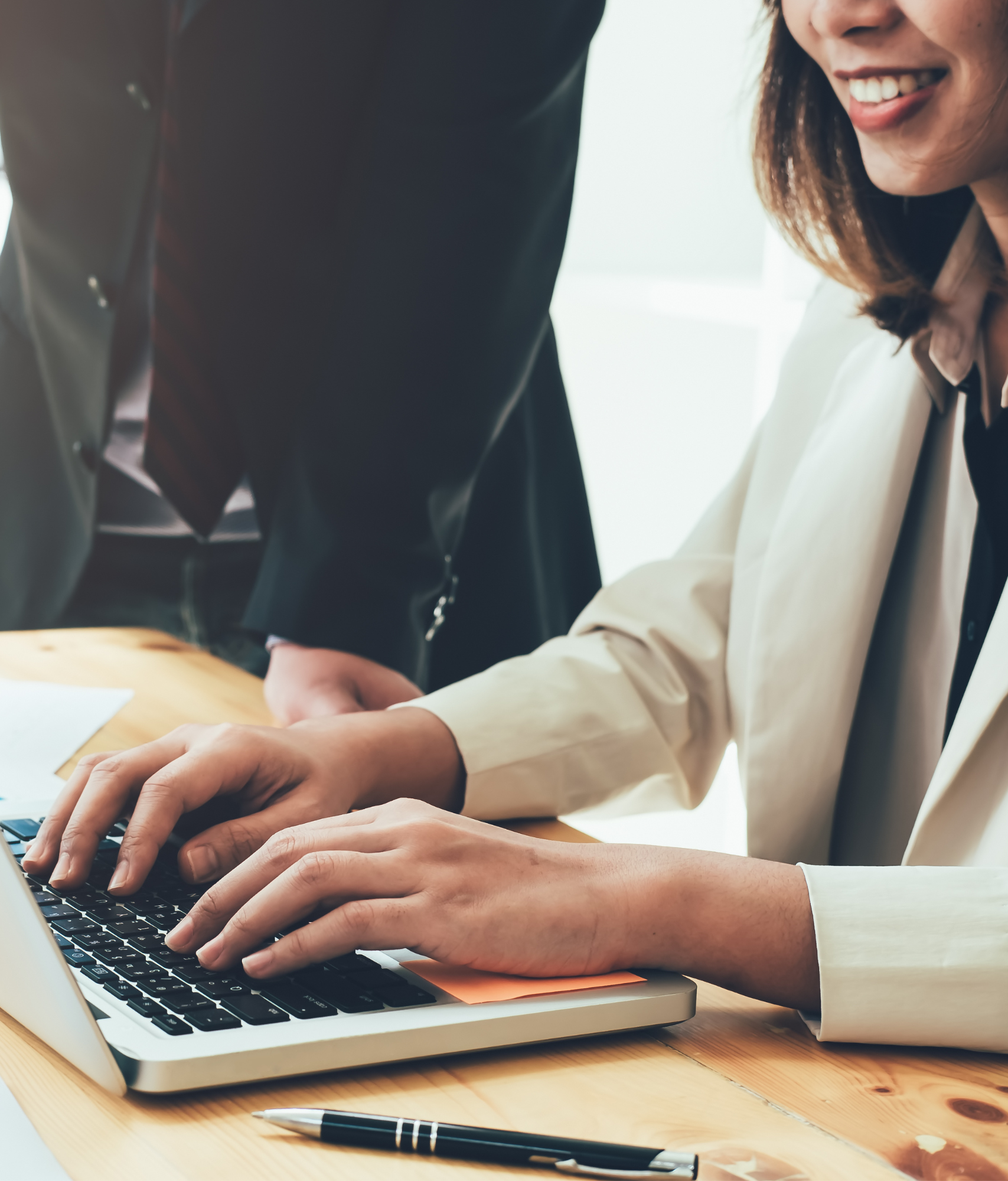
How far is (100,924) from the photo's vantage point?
590 mm

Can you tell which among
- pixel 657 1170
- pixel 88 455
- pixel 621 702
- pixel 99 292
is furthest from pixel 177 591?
pixel 657 1170

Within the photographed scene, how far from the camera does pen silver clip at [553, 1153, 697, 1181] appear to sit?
434 millimetres

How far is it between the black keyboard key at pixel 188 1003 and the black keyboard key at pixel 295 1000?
3 cm

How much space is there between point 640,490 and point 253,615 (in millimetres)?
1939

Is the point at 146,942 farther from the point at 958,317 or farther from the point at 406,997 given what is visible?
the point at 958,317

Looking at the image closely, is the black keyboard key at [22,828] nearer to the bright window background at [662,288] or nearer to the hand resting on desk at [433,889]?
the hand resting on desk at [433,889]

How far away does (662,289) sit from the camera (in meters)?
2.68

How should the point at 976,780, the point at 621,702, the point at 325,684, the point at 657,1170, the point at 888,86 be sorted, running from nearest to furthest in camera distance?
the point at 657,1170 → the point at 976,780 → the point at 888,86 → the point at 621,702 → the point at 325,684

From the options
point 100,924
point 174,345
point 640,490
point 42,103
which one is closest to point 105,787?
point 100,924

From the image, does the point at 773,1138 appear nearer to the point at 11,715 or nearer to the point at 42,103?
the point at 11,715

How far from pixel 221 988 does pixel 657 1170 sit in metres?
0.20

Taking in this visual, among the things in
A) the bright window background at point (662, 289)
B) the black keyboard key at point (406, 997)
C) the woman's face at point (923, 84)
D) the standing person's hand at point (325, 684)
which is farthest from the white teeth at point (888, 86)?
the bright window background at point (662, 289)

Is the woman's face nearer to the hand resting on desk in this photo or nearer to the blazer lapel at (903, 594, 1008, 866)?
the blazer lapel at (903, 594, 1008, 866)

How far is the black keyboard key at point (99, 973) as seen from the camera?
0.53m
